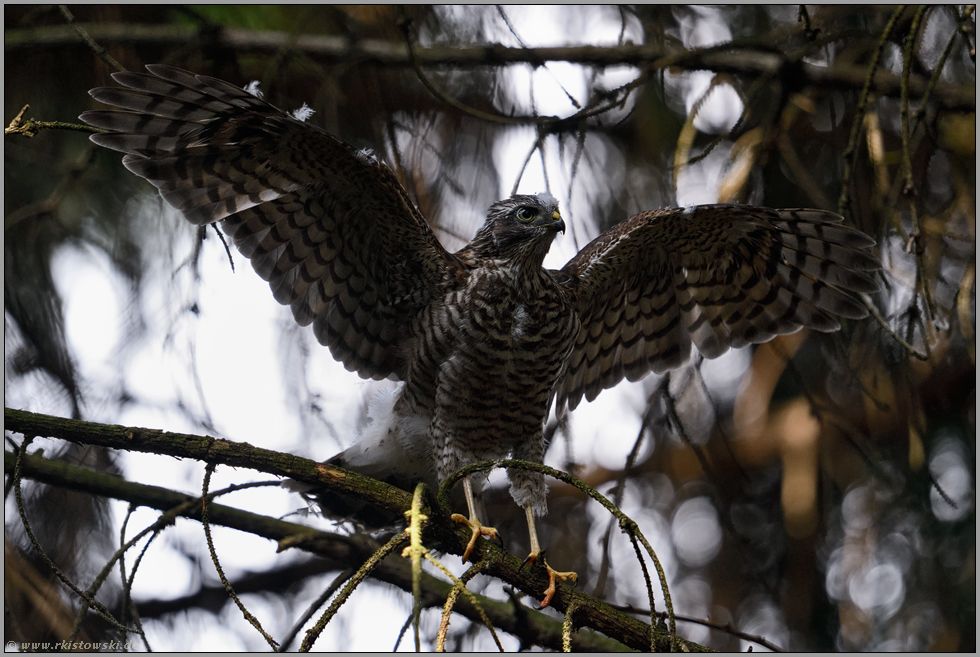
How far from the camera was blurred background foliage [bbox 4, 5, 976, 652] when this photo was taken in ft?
10.8

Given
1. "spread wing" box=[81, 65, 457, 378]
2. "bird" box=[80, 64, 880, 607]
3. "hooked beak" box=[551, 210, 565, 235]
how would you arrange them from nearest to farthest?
"spread wing" box=[81, 65, 457, 378]
"bird" box=[80, 64, 880, 607]
"hooked beak" box=[551, 210, 565, 235]

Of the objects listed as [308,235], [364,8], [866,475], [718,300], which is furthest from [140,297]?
[866,475]

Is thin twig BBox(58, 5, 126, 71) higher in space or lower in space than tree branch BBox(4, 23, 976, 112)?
lower

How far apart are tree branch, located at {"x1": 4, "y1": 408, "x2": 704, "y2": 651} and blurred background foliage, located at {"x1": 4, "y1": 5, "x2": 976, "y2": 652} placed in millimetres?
332

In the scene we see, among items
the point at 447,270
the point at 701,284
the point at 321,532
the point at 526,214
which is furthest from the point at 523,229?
the point at 321,532

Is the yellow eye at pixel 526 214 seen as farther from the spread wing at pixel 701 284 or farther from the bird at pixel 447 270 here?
the spread wing at pixel 701 284

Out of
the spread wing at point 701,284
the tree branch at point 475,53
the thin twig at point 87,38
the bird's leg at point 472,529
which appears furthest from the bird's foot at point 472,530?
the tree branch at point 475,53

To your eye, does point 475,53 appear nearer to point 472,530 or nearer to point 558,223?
point 558,223

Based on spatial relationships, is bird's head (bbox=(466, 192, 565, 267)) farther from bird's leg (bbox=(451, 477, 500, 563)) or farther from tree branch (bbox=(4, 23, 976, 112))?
bird's leg (bbox=(451, 477, 500, 563))

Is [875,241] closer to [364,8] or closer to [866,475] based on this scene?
[866,475]

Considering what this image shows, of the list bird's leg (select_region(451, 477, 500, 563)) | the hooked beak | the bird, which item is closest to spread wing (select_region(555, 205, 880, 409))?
the bird

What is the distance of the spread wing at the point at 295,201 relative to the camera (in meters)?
2.71

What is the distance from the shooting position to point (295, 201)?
10.7ft

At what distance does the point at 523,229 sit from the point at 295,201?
3.24 feet
